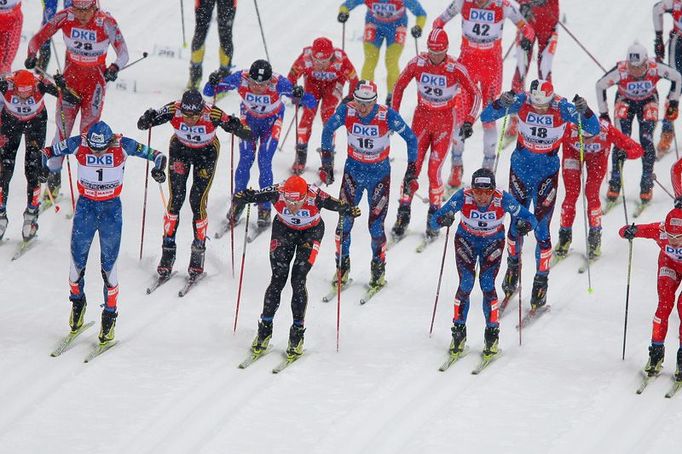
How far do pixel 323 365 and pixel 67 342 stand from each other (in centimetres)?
234

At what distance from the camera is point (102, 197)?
13.5 m

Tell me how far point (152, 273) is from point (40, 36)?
9.65ft

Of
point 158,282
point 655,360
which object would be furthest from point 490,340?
point 158,282

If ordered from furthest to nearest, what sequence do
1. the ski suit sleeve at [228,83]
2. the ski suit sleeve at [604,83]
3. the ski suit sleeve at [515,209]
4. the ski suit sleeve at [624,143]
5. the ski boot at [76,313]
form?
the ski suit sleeve at [604,83]
the ski suit sleeve at [228,83]
the ski suit sleeve at [624,143]
the ski boot at [76,313]
the ski suit sleeve at [515,209]

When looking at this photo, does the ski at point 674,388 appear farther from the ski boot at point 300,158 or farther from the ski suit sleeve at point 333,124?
A: the ski boot at point 300,158

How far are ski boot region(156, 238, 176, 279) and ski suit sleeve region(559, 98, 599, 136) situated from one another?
156 inches

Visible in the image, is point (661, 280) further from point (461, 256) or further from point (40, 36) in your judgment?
point (40, 36)

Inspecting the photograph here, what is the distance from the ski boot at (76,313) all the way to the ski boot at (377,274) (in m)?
2.78

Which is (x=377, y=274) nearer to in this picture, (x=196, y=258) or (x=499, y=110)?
(x=196, y=258)

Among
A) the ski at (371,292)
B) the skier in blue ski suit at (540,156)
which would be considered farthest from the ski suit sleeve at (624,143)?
the ski at (371,292)

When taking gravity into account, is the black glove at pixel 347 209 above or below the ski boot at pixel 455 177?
below

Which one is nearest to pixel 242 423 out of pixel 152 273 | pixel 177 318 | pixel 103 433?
pixel 103 433

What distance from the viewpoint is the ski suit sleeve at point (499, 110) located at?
14414 mm

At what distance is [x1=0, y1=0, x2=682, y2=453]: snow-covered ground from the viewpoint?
12469 millimetres
